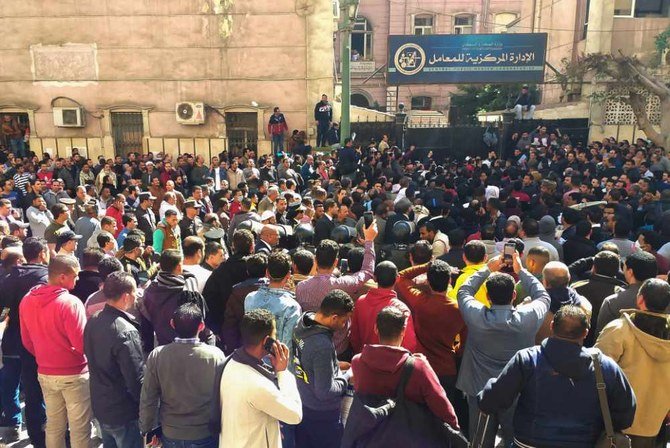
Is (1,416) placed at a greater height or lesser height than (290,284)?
lesser

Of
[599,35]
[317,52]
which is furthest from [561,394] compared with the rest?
[599,35]

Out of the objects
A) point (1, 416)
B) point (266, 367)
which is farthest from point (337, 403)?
point (1, 416)

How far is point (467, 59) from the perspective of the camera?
17.5 metres

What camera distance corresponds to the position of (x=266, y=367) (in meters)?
2.91

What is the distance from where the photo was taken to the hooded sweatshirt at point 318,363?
10.2ft

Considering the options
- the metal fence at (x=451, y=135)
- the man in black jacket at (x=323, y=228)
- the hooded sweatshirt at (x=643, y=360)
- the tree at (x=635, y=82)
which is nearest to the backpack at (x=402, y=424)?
the hooded sweatshirt at (x=643, y=360)

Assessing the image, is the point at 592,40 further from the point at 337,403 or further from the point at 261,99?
the point at 337,403

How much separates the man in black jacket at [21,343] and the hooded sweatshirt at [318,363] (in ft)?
7.99

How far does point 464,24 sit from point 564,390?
3329 cm

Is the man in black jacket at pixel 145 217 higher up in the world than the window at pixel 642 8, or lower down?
lower down

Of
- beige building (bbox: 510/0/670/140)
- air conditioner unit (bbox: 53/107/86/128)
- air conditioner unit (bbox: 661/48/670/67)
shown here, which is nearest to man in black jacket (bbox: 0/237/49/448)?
air conditioner unit (bbox: 53/107/86/128)

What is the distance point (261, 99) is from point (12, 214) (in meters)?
9.89

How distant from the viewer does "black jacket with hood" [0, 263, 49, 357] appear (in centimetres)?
436

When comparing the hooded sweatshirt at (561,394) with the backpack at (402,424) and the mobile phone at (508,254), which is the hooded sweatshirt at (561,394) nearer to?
the backpack at (402,424)
